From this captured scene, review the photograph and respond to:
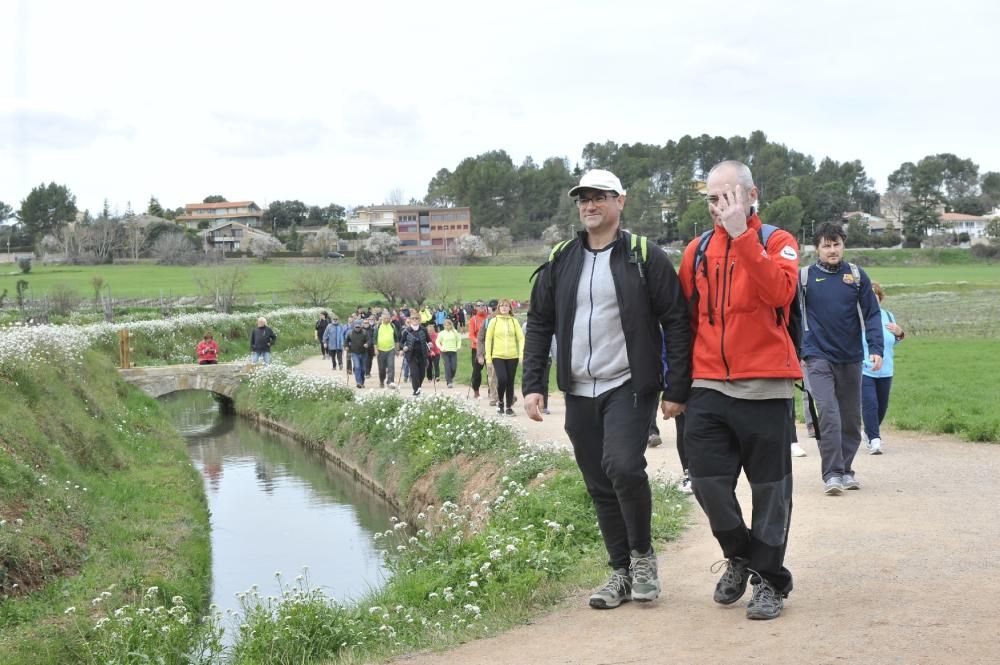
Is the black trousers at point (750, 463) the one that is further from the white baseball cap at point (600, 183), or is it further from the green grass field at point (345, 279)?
the green grass field at point (345, 279)

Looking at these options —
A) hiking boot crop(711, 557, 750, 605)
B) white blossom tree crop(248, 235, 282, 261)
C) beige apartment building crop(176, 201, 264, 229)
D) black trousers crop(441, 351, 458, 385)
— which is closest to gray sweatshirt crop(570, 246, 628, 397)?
hiking boot crop(711, 557, 750, 605)

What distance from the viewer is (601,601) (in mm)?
5840

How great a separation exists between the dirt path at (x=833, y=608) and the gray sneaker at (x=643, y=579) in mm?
66

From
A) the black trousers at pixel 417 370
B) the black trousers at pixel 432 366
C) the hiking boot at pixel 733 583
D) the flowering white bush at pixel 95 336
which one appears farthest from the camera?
the black trousers at pixel 432 366

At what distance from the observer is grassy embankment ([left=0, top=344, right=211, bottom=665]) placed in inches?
355

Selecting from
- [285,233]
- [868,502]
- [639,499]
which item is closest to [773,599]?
[639,499]

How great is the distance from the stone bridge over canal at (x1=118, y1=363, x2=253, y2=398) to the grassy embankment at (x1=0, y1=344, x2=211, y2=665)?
9.02 metres

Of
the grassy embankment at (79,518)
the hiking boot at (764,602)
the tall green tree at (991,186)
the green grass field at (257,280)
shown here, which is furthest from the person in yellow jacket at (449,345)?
the tall green tree at (991,186)

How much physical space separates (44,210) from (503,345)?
110m

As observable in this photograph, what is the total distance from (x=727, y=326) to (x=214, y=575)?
9.56 metres

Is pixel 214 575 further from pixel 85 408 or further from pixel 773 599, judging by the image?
pixel 773 599

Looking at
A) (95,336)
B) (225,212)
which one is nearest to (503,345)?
(95,336)

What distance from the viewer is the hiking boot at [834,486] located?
29.4 feet

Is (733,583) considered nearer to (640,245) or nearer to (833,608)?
(833,608)
